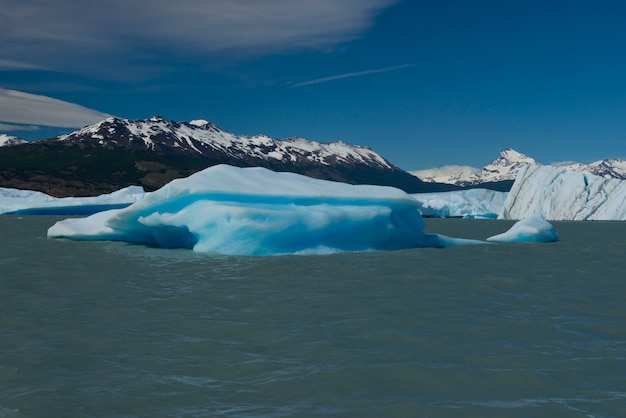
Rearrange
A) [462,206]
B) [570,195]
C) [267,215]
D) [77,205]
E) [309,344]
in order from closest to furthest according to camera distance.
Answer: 1. [309,344]
2. [267,215]
3. [570,195]
4. [77,205]
5. [462,206]

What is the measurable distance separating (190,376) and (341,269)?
328 inches

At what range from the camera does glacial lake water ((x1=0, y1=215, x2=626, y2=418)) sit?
4.64 metres

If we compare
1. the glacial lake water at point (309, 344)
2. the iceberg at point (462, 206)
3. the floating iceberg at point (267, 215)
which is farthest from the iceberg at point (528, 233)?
the iceberg at point (462, 206)

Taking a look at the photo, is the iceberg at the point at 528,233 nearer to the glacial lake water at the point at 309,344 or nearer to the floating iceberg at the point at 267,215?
the floating iceberg at the point at 267,215

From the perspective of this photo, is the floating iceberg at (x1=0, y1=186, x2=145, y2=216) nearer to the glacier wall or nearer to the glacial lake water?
the glacier wall

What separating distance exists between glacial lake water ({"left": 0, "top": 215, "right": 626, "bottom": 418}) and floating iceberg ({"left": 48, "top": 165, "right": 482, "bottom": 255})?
161 inches

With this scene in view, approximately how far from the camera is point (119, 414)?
170 inches

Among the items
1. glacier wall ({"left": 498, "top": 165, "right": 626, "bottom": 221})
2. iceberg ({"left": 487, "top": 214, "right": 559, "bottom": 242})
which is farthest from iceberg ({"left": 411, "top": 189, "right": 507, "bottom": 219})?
iceberg ({"left": 487, "top": 214, "right": 559, "bottom": 242})

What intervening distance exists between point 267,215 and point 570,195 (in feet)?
141

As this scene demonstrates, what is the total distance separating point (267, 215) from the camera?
1622 centimetres

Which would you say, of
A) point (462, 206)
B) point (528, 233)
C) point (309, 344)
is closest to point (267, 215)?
point (309, 344)

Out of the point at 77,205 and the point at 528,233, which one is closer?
the point at 528,233

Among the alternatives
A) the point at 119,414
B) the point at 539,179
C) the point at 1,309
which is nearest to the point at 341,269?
the point at 1,309

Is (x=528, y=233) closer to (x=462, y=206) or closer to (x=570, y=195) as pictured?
(x=570, y=195)
